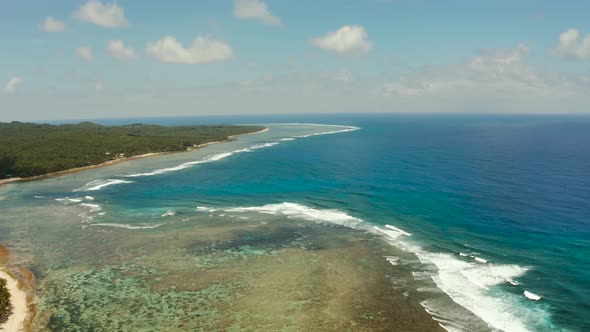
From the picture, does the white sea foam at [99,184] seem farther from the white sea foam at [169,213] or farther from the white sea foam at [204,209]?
the white sea foam at [204,209]

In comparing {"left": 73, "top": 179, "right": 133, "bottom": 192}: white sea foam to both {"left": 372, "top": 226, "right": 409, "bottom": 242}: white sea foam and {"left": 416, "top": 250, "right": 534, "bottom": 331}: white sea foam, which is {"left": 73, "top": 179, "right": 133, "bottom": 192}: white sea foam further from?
{"left": 416, "top": 250, "right": 534, "bottom": 331}: white sea foam

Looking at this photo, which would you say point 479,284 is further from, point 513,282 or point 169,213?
point 169,213

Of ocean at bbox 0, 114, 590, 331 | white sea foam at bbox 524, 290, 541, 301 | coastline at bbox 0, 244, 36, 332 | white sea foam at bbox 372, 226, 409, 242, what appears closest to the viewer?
coastline at bbox 0, 244, 36, 332

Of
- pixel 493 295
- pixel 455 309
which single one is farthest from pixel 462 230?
pixel 455 309

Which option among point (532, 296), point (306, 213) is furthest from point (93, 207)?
point (532, 296)

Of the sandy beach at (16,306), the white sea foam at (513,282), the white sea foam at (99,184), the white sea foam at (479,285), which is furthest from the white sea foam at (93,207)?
the white sea foam at (513,282)

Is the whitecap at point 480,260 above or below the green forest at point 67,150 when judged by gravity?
below

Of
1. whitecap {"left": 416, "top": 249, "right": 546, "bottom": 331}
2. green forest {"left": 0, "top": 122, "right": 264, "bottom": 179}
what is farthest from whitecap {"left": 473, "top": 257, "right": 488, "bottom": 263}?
green forest {"left": 0, "top": 122, "right": 264, "bottom": 179}
